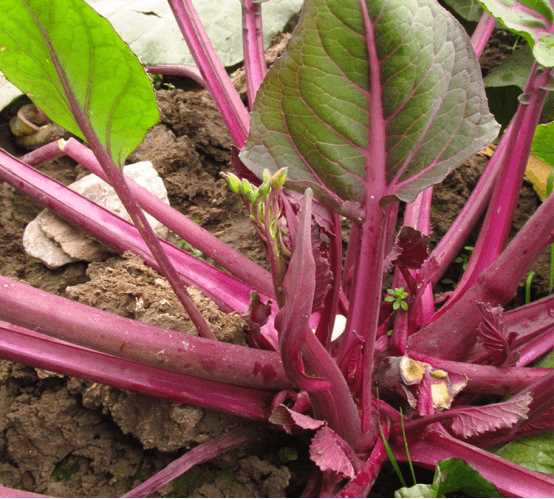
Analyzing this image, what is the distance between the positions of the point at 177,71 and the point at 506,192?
30.1 inches

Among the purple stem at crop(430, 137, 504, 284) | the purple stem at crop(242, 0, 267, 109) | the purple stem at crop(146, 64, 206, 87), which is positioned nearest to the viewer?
the purple stem at crop(430, 137, 504, 284)

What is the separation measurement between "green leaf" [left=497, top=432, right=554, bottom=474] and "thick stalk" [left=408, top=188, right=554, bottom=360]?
14 centimetres

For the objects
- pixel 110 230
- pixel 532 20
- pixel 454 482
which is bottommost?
pixel 110 230

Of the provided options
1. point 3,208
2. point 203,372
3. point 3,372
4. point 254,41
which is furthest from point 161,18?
point 203,372

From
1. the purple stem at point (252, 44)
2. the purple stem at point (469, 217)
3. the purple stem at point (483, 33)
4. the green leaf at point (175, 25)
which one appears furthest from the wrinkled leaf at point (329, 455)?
Result: the green leaf at point (175, 25)

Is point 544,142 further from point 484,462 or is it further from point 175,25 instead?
point 175,25

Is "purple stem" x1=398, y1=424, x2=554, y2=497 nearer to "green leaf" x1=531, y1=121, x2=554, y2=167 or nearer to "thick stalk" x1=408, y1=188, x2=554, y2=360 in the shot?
"thick stalk" x1=408, y1=188, x2=554, y2=360

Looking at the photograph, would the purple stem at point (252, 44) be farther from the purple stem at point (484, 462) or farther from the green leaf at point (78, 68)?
the purple stem at point (484, 462)

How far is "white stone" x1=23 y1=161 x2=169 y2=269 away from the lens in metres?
1.21

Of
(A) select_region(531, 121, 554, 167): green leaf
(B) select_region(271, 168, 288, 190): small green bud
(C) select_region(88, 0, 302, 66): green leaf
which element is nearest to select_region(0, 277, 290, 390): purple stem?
(B) select_region(271, 168, 288, 190): small green bud

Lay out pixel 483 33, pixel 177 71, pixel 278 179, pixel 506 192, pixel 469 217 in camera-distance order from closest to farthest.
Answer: pixel 278 179 → pixel 506 192 → pixel 469 217 → pixel 483 33 → pixel 177 71

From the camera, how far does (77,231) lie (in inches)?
48.1

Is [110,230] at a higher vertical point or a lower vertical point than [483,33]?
lower

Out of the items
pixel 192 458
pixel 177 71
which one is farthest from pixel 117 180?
pixel 177 71
